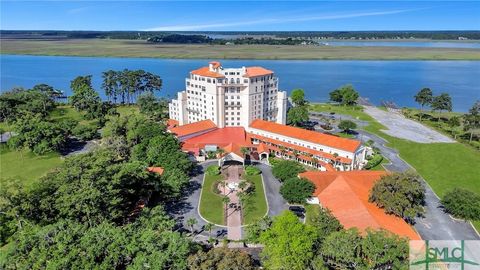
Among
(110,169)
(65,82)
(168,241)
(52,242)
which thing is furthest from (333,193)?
(65,82)

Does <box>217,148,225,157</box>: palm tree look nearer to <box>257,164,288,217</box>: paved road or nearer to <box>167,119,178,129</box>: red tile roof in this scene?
<box>257,164,288,217</box>: paved road

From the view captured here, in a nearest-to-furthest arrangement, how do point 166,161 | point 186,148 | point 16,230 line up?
point 16,230 → point 166,161 → point 186,148

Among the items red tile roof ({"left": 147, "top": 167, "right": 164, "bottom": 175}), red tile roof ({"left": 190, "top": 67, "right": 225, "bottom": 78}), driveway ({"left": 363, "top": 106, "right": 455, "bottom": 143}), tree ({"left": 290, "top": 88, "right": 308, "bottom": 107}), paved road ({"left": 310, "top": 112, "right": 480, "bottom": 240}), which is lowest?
paved road ({"left": 310, "top": 112, "right": 480, "bottom": 240})

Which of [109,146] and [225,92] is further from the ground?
[225,92]

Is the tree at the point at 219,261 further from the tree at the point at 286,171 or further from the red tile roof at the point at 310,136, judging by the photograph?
the red tile roof at the point at 310,136

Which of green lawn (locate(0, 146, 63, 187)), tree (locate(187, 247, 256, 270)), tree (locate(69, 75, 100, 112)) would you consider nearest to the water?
tree (locate(69, 75, 100, 112))

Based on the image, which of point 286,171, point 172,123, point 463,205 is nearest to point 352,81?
point 172,123

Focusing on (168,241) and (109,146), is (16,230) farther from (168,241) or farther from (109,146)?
(109,146)
